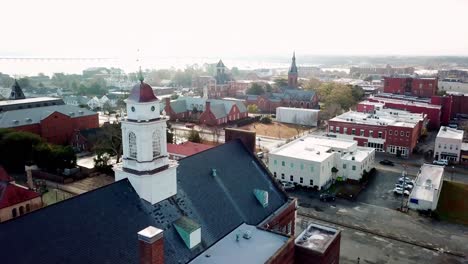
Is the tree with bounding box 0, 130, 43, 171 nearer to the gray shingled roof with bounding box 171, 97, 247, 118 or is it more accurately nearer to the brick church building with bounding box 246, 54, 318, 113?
the gray shingled roof with bounding box 171, 97, 247, 118

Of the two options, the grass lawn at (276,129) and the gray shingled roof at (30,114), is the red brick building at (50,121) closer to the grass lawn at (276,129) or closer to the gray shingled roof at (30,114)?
the gray shingled roof at (30,114)

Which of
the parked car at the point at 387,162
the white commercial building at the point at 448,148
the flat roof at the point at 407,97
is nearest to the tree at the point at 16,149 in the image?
the parked car at the point at 387,162

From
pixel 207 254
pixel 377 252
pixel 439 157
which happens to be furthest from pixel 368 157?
pixel 207 254

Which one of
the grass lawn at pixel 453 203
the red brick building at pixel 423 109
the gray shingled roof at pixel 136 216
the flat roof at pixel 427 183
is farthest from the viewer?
the red brick building at pixel 423 109

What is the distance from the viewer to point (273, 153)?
45531 millimetres

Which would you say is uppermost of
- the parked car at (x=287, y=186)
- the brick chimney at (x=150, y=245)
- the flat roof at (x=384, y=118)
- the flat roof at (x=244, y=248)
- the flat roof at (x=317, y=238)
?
the brick chimney at (x=150, y=245)

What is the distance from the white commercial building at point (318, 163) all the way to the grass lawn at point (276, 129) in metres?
22.8

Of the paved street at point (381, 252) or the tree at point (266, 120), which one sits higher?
the tree at point (266, 120)

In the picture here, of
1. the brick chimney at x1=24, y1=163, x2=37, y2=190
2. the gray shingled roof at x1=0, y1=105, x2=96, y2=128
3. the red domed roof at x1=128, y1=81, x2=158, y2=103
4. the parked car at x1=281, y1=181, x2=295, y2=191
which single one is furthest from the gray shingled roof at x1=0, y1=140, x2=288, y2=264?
the gray shingled roof at x1=0, y1=105, x2=96, y2=128

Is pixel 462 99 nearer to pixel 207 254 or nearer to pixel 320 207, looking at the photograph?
pixel 320 207

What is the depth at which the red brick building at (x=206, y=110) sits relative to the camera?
7975cm

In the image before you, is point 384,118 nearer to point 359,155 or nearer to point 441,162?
point 441,162

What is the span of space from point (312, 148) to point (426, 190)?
1394 cm

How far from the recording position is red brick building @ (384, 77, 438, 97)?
94.4 metres
